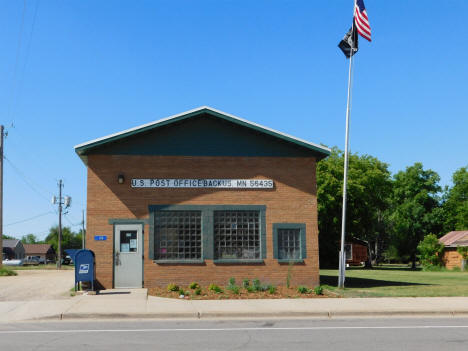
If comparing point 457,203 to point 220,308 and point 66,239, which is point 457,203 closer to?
point 220,308

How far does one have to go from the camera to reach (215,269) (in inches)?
790

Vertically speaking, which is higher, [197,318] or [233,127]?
[233,127]

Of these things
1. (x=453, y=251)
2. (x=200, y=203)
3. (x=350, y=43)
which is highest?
(x=350, y=43)

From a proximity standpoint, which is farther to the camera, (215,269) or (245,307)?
(215,269)

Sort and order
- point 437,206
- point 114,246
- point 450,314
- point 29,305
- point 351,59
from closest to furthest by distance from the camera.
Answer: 1. point 450,314
2. point 29,305
3. point 114,246
4. point 351,59
5. point 437,206

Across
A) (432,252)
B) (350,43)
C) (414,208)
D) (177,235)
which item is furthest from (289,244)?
(414,208)

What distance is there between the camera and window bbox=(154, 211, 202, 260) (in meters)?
20.1

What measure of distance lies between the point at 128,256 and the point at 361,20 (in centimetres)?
1382

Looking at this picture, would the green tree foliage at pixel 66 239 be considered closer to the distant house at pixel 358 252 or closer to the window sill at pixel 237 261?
the distant house at pixel 358 252

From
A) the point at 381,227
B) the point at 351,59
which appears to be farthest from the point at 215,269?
the point at 381,227

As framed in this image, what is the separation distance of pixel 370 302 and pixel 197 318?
5.78m

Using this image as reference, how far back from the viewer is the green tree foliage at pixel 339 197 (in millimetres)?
50125

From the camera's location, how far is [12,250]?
98.1m

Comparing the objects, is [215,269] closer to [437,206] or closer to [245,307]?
[245,307]
